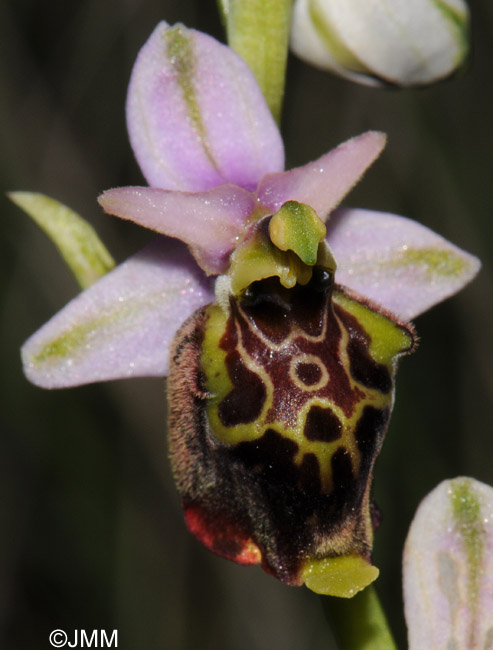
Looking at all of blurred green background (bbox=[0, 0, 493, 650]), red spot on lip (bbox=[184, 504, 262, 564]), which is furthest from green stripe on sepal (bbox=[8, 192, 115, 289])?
blurred green background (bbox=[0, 0, 493, 650])

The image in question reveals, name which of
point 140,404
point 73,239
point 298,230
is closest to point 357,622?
point 298,230

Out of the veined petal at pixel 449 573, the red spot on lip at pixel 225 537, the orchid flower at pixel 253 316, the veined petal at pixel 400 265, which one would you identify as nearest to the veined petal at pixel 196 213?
the orchid flower at pixel 253 316

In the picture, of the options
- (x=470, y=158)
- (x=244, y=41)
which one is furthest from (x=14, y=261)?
(x=244, y=41)

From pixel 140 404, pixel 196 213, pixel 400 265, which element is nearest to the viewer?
pixel 196 213

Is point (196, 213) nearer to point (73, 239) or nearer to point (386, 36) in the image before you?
point (73, 239)

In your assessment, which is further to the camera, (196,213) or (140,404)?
(140,404)

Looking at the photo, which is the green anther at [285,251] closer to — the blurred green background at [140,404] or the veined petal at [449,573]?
the veined petal at [449,573]
